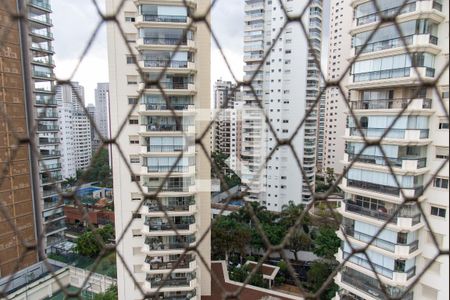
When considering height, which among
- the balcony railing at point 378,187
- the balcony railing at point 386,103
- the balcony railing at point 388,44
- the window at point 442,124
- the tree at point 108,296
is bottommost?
the tree at point 108,296

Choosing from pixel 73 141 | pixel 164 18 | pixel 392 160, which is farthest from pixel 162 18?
pixel 73 141

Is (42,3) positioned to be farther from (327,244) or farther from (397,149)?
(327,244)

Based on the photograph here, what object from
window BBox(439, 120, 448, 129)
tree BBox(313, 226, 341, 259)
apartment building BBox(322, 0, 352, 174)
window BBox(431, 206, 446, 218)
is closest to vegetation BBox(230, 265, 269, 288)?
tree BBox(313, 226, 341, 259)

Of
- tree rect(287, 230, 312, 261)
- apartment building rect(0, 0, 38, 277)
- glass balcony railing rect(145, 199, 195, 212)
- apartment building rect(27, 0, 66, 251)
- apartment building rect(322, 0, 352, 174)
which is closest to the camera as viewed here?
glass balcony railing rect(145, 199, 195, 212)

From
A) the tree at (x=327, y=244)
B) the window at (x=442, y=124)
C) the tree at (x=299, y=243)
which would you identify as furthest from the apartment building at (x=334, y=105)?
the window at (x=442, y=124)

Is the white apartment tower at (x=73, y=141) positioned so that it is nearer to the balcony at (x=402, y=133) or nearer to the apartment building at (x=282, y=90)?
the apartment building at (x=282, y=90)

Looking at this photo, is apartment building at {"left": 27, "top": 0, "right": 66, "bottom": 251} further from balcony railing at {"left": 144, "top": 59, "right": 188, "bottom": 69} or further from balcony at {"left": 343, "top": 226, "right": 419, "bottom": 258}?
balcony at {"left": 343, "top": 226, "right": 419, "bottom": 258}
